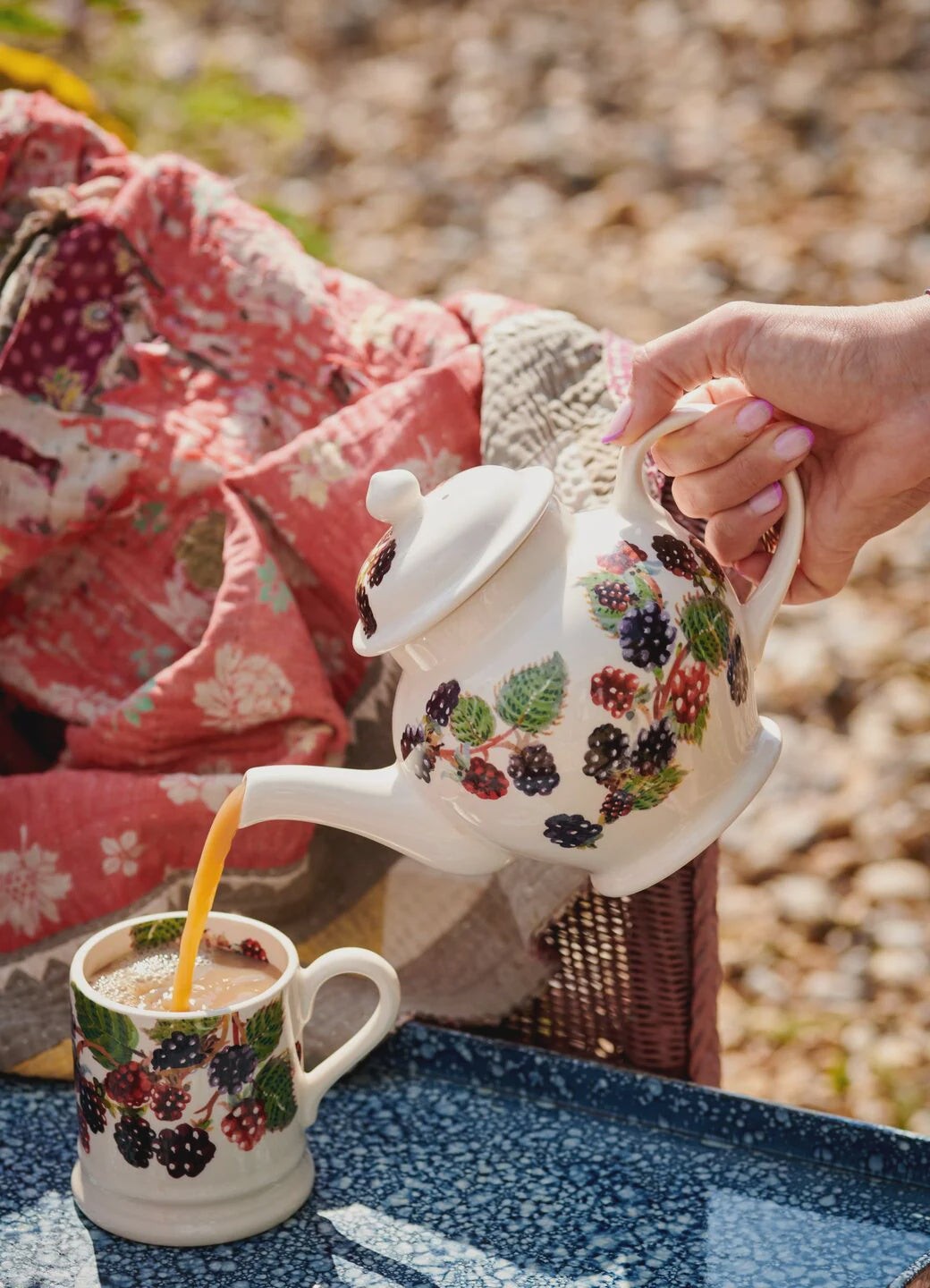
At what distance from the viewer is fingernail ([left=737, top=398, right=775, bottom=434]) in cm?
93

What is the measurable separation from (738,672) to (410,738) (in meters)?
0.19

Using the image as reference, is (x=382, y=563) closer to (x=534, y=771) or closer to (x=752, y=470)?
(x=534, y=771)

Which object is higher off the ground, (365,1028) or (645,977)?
(365,1028)

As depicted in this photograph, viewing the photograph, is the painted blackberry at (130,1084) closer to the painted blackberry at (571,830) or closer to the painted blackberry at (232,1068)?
the painted blackberry at (232,1068)

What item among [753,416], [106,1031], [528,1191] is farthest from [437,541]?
[528,1191]

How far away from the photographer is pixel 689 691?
82 cm

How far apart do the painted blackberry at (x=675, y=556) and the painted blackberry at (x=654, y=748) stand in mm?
88

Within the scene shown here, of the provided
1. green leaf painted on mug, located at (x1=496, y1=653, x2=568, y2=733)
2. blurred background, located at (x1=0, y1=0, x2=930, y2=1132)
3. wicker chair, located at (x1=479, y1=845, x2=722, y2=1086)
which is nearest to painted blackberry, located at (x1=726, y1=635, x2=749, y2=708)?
green leaf painted on mug, located at (x1=496, y1=653, x2=568, y2=733)

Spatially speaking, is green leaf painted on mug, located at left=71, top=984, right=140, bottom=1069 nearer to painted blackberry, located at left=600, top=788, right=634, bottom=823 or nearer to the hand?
painted blackberry, located at left=600, top=788, right=634, bottom=823

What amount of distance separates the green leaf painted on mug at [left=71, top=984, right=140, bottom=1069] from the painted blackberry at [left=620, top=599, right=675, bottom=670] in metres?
0.36

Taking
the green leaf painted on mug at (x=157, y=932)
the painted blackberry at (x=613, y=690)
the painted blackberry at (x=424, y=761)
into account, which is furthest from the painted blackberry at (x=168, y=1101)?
the painted blackberry at (x=613, y=690)

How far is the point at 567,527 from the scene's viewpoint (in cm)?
85

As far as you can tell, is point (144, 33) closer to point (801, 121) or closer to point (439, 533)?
point (801, 121)

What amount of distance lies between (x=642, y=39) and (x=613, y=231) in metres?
0.83
